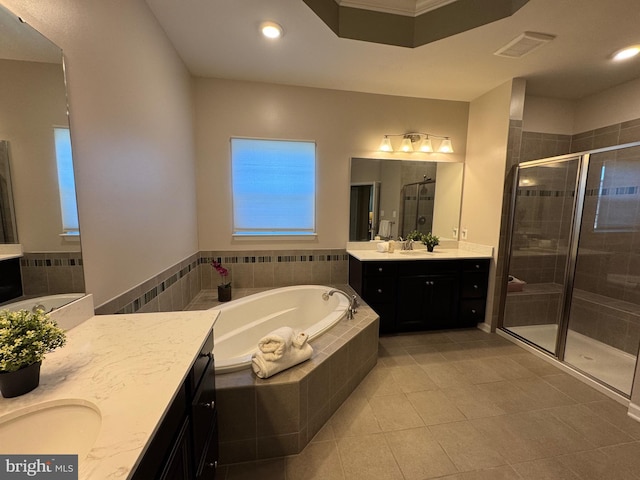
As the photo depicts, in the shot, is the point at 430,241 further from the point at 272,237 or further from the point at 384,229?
the point at 272,237

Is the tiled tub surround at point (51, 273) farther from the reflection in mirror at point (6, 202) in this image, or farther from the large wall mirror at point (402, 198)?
the large wall mirror at point (402, 198)

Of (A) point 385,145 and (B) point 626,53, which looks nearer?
(B) point 626,53

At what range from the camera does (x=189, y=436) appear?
89cm

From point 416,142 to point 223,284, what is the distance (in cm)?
268

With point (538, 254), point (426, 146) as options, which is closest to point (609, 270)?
point (538, 254)

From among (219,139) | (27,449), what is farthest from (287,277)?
(27,449)

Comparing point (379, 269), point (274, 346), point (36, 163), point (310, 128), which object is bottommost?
point (274, 346)

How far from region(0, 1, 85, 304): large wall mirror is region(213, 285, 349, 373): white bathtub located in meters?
1.19

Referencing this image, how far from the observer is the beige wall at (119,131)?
1.14 m

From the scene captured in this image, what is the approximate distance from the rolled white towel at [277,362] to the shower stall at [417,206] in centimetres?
210

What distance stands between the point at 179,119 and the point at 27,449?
2315mm

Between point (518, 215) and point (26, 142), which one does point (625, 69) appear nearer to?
point (518, 215)

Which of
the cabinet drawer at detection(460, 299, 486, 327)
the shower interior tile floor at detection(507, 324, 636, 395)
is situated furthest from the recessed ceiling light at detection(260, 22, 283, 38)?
the shower interior tile floor at detection(507, 324, 636, 395)

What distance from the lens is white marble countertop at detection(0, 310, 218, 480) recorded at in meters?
0.54
